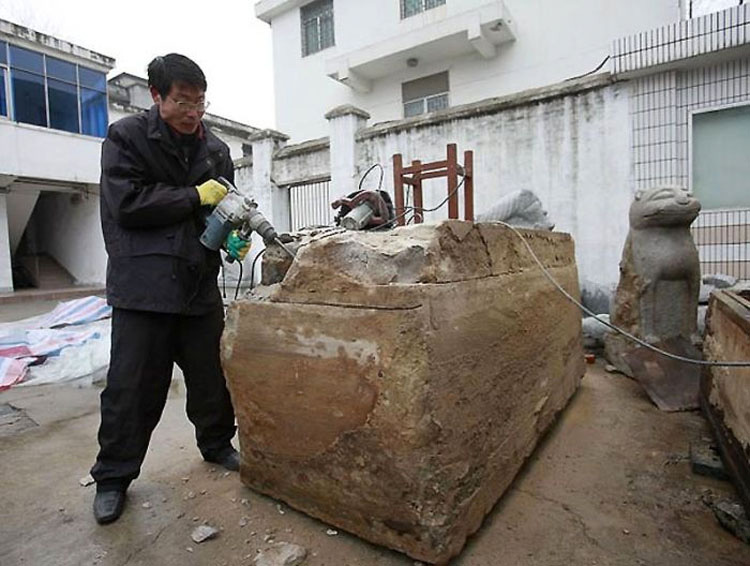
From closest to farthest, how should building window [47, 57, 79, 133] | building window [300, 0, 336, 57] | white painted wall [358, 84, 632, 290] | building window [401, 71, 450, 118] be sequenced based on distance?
white painted wall [358, 84, 632, 290] < building window [401, 71, 450, 118] < building window [47, 57, 79, 133] < building window [300, 0, 336, 57]

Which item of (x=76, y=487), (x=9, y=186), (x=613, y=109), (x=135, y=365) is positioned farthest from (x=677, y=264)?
(x=9, y=186)

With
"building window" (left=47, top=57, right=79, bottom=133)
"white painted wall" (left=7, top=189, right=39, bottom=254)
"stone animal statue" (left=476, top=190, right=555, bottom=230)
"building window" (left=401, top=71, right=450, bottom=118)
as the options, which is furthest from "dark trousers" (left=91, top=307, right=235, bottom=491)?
"white painted wall" (left=7, top=189, right=39, bottom=254)

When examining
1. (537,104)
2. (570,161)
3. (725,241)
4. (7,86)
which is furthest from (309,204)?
(7,86)

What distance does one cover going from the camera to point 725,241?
4.28 metres

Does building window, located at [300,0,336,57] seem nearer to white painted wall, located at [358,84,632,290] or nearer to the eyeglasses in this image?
white painted wall, located at [358,84,632,290]

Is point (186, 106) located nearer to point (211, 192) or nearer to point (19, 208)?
point (211, 192)

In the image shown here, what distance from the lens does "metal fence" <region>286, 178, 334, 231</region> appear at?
26.2 ft

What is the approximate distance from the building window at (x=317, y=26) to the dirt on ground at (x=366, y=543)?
11.3m

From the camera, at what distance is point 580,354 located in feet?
9.80

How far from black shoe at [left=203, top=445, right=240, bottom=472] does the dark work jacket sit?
0.68m

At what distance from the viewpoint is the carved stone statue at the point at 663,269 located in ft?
9.39

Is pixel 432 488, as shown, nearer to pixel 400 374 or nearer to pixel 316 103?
pixel 400 374

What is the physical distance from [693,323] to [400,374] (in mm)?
2639

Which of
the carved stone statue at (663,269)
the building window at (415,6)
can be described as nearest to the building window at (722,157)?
the carved stone statue at (663,269)
